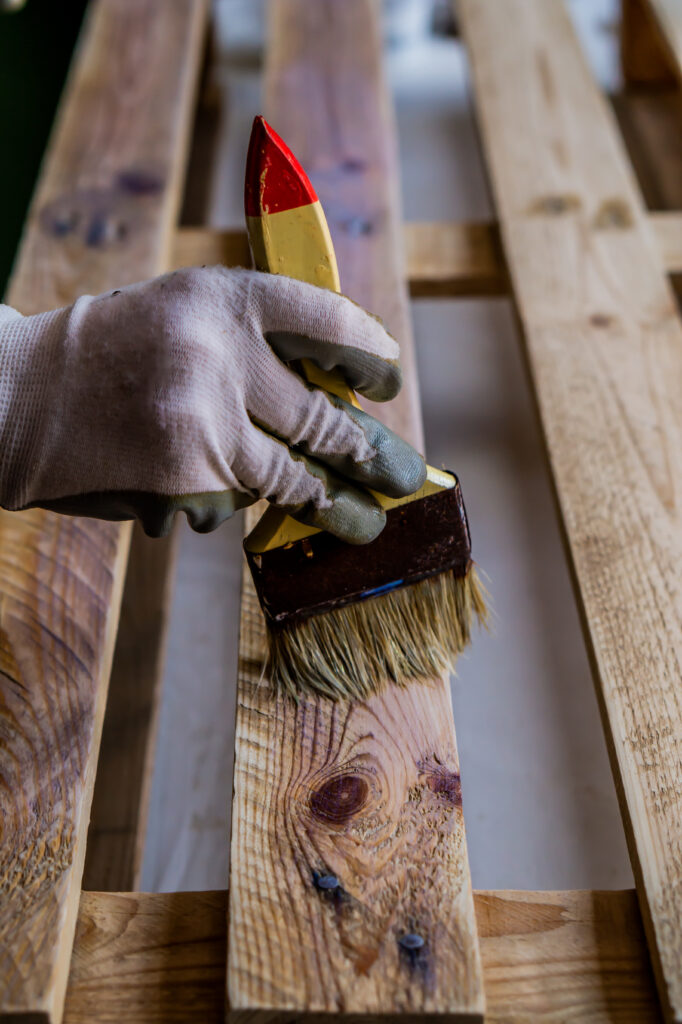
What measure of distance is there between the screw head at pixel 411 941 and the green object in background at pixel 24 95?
5.31 feet

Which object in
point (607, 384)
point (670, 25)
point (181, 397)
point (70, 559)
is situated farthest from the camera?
point (670, 25)

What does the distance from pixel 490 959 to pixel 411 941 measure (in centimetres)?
9

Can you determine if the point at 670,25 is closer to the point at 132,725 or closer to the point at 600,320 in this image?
the point at 600,320

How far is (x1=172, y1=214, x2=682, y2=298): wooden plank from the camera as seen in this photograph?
1585 mm

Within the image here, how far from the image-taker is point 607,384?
1330mm

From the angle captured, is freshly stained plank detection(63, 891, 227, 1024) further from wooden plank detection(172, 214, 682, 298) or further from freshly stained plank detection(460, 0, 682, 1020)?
wooden plank detection(172, 214, 682, 298)

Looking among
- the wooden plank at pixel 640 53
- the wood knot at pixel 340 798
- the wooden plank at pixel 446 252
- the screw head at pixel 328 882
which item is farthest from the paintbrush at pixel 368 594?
the wooden plank at pixel 640 53

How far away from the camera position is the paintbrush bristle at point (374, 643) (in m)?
1.02

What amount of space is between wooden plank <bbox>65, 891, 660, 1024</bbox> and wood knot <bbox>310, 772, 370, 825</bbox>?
4.8 inches

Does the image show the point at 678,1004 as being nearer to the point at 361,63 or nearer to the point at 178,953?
the point at 178,953

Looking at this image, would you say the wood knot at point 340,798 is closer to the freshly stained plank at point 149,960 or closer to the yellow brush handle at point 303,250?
the freshly stained plank at point 149,960

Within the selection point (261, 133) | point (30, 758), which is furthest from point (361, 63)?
point (30, 758)

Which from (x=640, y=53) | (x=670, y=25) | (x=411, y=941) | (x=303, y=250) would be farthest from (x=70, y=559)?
(x=640, y=53)

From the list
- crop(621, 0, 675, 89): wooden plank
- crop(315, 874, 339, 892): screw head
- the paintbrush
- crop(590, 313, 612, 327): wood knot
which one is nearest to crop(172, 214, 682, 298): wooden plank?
crop(590, 313, 612, 327): wood knot
